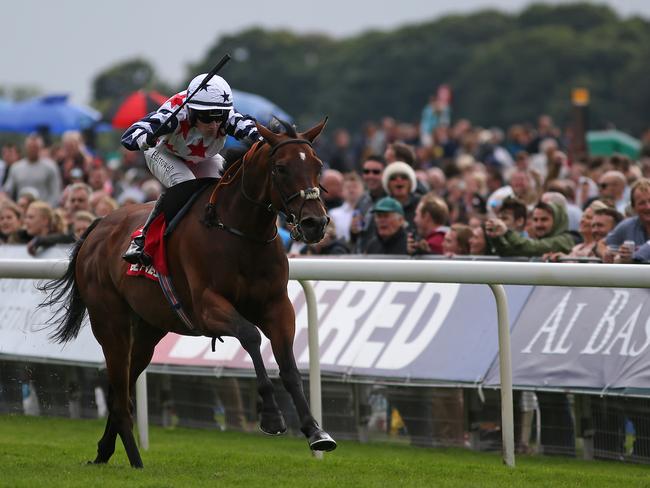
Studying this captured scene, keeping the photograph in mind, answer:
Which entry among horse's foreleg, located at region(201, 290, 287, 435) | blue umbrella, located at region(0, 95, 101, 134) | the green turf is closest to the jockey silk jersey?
horse's foreleg, located at region(201, 290, 287, 435)

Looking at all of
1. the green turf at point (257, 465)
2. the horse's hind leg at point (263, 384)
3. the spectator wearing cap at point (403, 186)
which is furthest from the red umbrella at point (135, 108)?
the horse's hind leg at point (263, 384)

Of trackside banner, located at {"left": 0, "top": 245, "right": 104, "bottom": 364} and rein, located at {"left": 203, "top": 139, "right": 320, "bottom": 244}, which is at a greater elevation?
rein, located at {"left": 203, "top": 139, "right": 320, "bottom": 244}

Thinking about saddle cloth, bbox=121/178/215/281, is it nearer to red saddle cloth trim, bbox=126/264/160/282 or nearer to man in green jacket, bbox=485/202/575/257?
red saddle cloth trim, bbox=126/264/160/282

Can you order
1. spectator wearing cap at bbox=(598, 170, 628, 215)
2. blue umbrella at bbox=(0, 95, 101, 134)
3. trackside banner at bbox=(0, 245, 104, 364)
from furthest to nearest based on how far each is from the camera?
blue umbrella at bbox=(0, 95, 101, 134), spectator wearing cap at bbox=(598, 170, 628, 215), trackside banner at bbox=(0, 245, 104, 364)

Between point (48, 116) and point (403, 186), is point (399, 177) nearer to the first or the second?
point (403, 186)

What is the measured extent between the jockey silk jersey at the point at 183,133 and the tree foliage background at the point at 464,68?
150 ft

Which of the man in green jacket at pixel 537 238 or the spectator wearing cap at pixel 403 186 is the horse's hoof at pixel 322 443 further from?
the spectator wearing cap at pixel 403 186

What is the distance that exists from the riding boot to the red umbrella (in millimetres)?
11507

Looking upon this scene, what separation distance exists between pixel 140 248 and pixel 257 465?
1.27 meters

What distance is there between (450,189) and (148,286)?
7.38 m

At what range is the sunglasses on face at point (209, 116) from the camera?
730 centimetres

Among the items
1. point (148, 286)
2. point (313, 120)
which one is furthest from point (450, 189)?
point (313, 120)

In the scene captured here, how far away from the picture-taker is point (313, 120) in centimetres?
8656

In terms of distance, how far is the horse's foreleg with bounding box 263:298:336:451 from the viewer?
6.38 m
